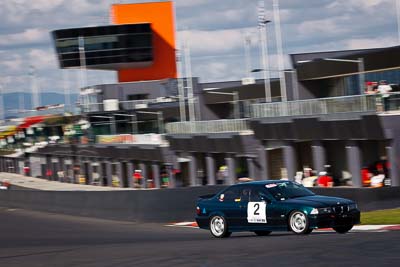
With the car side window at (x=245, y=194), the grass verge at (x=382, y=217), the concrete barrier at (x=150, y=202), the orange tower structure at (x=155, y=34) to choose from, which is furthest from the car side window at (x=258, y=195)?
A: the orange tower structure at (x=155, y=34)

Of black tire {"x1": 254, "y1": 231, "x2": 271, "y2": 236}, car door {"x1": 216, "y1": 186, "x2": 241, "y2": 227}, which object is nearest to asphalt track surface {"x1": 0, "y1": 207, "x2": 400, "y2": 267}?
car door {"x1": 216, "y1": 186, "x2": 241, "y2": 227}

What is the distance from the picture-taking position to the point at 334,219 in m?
17.9

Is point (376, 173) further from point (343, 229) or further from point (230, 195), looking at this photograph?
point (343, 229)

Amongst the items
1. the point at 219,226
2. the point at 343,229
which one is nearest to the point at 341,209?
the point at 343,229

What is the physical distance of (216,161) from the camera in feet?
176

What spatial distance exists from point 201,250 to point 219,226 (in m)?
4.23

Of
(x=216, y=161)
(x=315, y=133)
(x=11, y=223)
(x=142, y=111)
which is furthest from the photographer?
(x=142, y=111)

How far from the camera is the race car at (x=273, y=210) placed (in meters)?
17.9

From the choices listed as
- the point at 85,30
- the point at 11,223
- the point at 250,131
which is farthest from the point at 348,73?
the point at 85,30

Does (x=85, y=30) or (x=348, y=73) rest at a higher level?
(x=85, y=30)

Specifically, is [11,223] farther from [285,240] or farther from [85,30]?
[85,30]

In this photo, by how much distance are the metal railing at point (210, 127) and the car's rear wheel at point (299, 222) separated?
2822 centimetres

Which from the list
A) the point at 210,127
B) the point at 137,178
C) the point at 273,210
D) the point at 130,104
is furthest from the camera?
the point at 130,104

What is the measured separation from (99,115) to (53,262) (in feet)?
233
